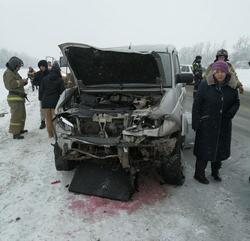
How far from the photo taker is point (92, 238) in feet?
10.7

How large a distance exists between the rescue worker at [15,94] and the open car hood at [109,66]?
235cm

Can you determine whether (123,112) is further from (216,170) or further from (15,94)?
(15,94)

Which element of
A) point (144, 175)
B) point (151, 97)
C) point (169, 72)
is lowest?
point (144, 175)

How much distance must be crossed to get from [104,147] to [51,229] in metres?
1.22

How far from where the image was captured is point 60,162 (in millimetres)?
4891

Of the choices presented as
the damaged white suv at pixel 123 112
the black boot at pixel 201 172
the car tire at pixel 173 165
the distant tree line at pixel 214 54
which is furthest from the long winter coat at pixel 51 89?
the distant tree line at pixel 214 54

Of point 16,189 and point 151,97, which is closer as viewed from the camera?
point 16,189

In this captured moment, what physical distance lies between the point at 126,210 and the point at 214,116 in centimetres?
176

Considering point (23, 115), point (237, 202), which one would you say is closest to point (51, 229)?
point (237, 202)

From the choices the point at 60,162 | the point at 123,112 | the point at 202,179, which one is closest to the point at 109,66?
the point at 123,112

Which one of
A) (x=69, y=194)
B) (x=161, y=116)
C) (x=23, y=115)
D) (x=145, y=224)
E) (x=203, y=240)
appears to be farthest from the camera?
(x=23, y=115)

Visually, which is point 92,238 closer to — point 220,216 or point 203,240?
point 203,240

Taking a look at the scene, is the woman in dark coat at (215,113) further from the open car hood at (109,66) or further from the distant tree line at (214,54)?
the distant tree line at (214,54)

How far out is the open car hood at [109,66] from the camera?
15.2 ft
